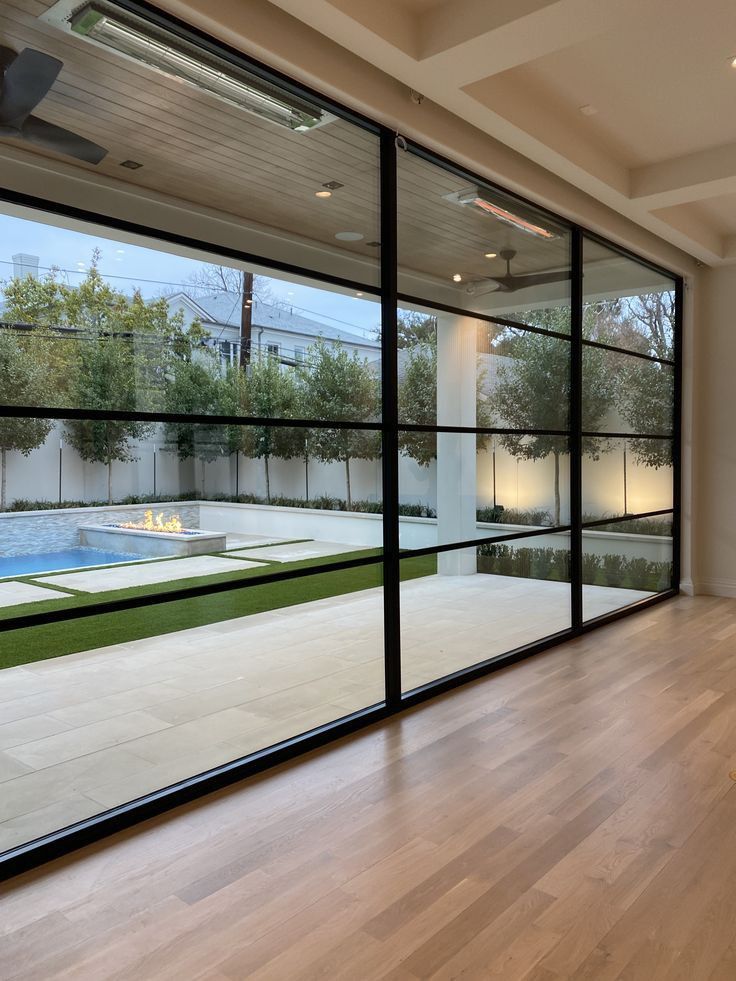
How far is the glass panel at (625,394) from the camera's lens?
17.5ft

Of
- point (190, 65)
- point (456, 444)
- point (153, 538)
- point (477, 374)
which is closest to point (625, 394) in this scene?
point (477, 374)

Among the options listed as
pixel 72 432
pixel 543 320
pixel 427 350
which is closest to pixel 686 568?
pixel 543 320

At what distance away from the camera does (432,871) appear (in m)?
2.29

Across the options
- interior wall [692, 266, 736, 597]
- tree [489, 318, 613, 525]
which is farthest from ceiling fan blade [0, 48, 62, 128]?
interior wall [692, 266, 736, 597]

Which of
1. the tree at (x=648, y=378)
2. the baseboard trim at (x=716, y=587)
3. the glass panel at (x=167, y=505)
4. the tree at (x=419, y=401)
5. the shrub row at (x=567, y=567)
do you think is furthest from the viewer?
the baseboard trim at (x=716, y=587)

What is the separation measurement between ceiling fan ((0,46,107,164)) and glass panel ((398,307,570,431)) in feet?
5.74

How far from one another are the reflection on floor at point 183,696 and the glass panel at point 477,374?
90 centimetres

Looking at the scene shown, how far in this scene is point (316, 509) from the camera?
328cm

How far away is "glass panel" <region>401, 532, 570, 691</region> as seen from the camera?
385 cm

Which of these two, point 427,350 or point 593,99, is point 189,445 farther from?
point 593,99

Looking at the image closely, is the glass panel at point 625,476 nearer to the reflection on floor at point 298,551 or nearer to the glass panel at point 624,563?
the glass panel at point 624,563

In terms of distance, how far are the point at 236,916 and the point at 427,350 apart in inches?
103

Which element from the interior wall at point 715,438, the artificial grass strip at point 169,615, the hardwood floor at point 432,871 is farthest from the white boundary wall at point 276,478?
the interior wall at point 715,438

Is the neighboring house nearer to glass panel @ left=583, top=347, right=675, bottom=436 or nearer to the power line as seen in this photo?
the power line
